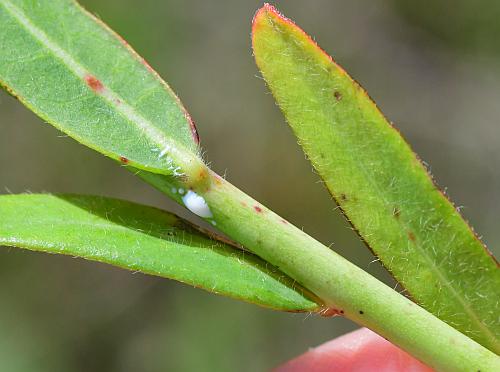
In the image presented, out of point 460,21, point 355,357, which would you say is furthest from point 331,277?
point 460,21

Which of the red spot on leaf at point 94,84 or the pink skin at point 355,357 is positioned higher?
the red spot on leaf at point 94,84

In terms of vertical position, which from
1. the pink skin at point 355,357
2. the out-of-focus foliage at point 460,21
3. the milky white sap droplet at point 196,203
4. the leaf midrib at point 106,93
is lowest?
the milky white sap droplet at point 196,203

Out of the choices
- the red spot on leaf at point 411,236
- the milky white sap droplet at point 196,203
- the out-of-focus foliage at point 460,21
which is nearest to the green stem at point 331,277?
the milky white sap droplet at point 196,203

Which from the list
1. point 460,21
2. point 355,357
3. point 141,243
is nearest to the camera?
point 141,243

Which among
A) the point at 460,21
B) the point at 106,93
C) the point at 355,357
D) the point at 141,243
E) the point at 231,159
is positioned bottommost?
the point at 141,243

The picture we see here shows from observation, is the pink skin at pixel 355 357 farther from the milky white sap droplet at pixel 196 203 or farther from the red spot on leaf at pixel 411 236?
the milky white sap droplet at pixel 196 203

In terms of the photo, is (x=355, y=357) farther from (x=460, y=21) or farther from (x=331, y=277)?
(x=460, y=21)

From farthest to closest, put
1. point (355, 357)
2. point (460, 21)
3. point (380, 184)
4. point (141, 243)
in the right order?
A: point (460, 21)
point (355, 357)
point (380, 184)
point (141, 243)
